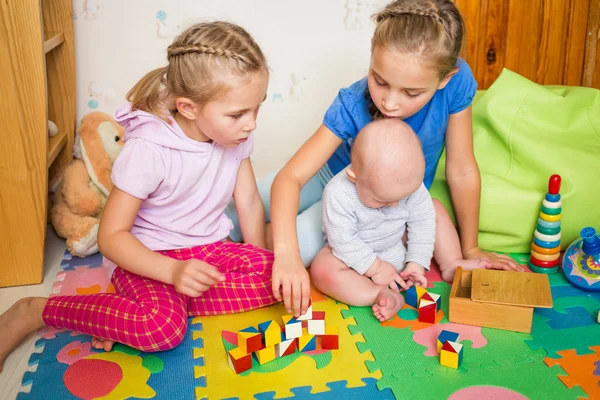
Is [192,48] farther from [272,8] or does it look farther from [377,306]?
[272,8]

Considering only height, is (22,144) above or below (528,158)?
above

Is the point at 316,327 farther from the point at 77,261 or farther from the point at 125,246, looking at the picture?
the point at 77,261

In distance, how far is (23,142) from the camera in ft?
4.68

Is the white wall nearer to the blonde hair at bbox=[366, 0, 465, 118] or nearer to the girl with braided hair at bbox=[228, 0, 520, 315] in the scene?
the girl with braided hair at bbox=[228, 0, 520, 315]

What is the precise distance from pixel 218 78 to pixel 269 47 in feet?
2.69

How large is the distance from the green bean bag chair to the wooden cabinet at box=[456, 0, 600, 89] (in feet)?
1.28

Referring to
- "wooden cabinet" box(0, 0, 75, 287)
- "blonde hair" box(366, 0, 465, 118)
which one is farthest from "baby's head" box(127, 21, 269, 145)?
"wooden cabinet" box(0, 0, 75, 287)

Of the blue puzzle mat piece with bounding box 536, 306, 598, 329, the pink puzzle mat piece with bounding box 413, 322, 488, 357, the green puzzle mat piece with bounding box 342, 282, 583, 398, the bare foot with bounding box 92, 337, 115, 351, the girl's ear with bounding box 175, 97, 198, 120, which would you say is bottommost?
the blue puzzle mat piece with bounding box 536, 306, 598, 329

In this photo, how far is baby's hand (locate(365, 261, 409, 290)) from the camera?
4.52 feet

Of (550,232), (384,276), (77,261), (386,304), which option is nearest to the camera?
(386,304)

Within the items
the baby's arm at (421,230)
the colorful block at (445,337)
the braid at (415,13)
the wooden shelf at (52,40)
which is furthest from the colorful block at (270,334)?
the wooden shelf at (52,40)

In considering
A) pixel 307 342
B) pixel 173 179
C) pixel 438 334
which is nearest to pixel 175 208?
pixel 173 179

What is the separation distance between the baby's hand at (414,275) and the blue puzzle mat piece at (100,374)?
0.51 metres

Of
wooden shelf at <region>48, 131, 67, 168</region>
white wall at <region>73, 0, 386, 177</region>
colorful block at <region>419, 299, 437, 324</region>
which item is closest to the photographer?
colorful block at <region>419, 299, 437, 324</region>
